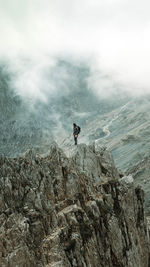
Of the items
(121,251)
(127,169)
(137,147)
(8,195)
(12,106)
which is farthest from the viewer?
(12,106)

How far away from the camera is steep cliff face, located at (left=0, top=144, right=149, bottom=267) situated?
3081 centimetres

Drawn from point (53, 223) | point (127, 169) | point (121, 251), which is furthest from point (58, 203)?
point (127, 169)

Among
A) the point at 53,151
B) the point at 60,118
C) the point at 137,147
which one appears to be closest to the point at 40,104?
the point at 60,118

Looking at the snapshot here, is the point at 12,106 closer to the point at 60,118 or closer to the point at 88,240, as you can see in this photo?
the point at 60,118

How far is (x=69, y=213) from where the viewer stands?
115 feet

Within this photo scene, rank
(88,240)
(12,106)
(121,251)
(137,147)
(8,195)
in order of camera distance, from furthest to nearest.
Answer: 1. (12,106)
2. (137,147)
3. (121,251)
4. (88,240)
5. (8,195)

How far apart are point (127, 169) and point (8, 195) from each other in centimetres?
8485

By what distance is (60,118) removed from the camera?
19512 cm

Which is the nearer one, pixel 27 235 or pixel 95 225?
pixel 27 235

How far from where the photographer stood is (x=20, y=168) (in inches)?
1401

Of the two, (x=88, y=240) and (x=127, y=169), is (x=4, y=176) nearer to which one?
(x=88, y=240)

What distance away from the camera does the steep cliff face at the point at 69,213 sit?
30812mm

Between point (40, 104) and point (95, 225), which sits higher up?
point (40, 104)

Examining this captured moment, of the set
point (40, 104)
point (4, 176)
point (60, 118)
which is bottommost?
point (4, 176)
